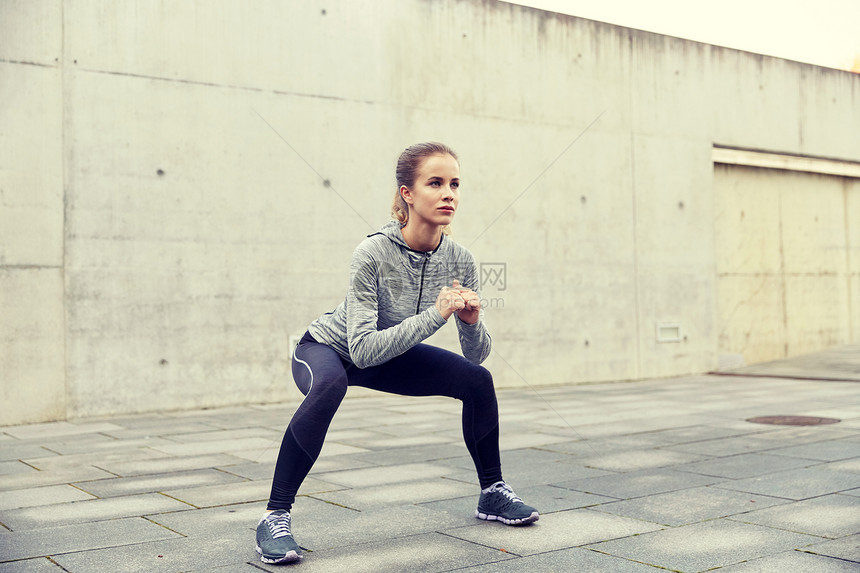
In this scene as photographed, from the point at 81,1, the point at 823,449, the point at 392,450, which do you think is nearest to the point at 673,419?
the point at 823,449

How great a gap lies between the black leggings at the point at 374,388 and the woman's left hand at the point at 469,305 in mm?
292

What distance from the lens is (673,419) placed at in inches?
294

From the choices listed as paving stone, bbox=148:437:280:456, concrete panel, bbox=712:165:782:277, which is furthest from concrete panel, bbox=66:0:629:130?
paving stone, bbox=148:437:280:456

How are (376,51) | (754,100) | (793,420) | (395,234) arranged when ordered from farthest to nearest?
(754,100) < (376,51) < (793,420) < (395,234)

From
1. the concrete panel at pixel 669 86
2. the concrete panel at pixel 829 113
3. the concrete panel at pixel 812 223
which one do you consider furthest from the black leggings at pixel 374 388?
the concrete panel at pixel 829 113

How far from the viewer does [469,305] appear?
3357mm

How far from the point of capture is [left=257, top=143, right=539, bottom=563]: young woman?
3.36 m

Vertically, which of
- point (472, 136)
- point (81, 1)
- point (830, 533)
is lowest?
point (830, 533)

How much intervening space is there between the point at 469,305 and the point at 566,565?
103 cm

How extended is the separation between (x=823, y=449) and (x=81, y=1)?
7.22 metres

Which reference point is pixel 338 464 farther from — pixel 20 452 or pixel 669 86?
pixel 669 86

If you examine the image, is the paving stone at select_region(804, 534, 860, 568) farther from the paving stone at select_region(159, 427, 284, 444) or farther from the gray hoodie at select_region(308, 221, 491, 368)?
the paving stone at select_region(159, 427, 284, 444)

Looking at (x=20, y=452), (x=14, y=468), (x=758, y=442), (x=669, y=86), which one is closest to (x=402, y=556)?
(x=14, y=468)

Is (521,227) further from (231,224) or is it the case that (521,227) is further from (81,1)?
(81,1)
